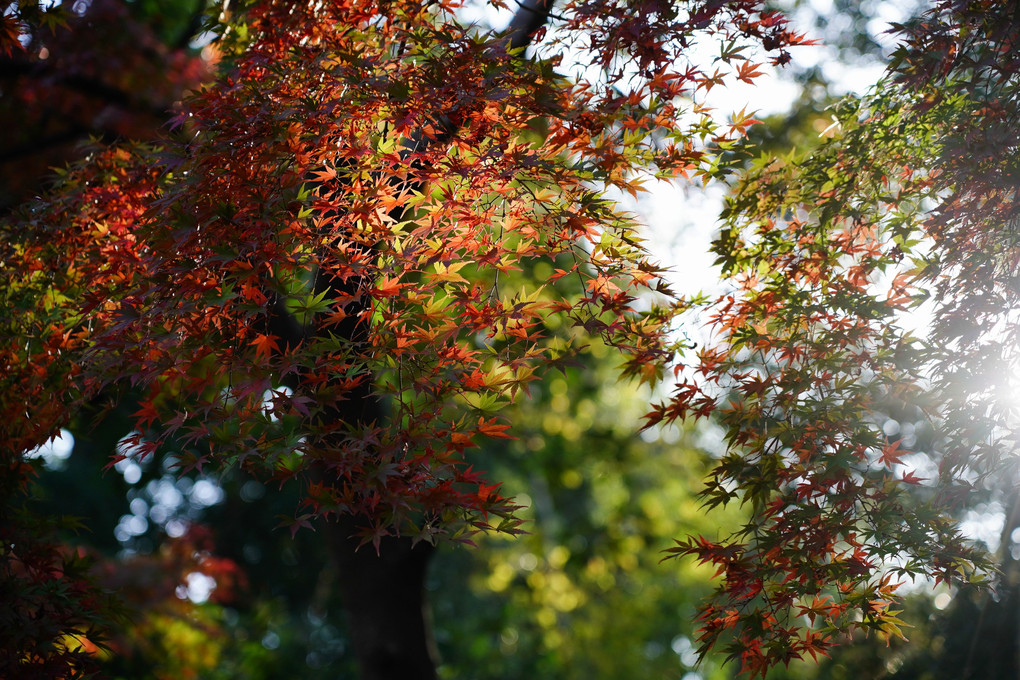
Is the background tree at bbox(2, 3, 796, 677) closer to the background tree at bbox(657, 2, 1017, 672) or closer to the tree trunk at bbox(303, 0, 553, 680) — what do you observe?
the background tree at bbox(657, 2, 1017, 672)

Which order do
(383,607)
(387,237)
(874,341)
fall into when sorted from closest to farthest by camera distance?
1. (387,237)
2. (874,341)
3. (383,607)

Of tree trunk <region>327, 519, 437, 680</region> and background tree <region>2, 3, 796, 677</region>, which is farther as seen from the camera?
tree trunk <region>327, 519, 437, 680</region>

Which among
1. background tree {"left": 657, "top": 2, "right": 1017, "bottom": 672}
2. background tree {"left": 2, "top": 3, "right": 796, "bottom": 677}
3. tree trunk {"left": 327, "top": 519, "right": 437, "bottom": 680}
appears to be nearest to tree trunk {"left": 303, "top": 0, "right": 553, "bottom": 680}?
tree trunk {"left": 327, "top": 519, "right": 437, "bottom": 680}

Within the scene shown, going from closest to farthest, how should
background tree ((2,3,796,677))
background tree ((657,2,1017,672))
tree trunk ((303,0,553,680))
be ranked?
background tree ((2,3,796,677))
background tree ((657,2,1017,672))
tree trunk ((303,0,553,680))

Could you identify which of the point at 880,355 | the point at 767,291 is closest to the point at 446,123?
the point at 767,291

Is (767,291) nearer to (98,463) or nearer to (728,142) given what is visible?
(728,142)

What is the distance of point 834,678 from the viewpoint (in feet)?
19.6

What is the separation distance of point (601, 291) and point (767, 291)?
30.4 inches

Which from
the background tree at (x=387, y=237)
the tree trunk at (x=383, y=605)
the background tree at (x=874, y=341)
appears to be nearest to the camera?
the background tree at (x=387, y=237)

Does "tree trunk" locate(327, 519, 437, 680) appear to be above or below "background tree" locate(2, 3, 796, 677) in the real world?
below

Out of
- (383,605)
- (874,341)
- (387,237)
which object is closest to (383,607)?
(383,605)

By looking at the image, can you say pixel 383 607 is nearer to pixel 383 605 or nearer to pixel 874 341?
pixel 383 605

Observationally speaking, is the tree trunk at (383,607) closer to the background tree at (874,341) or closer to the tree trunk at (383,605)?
the tree trunk at (383,605)

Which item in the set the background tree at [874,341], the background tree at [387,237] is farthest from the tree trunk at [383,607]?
the background tree at [874,341]
